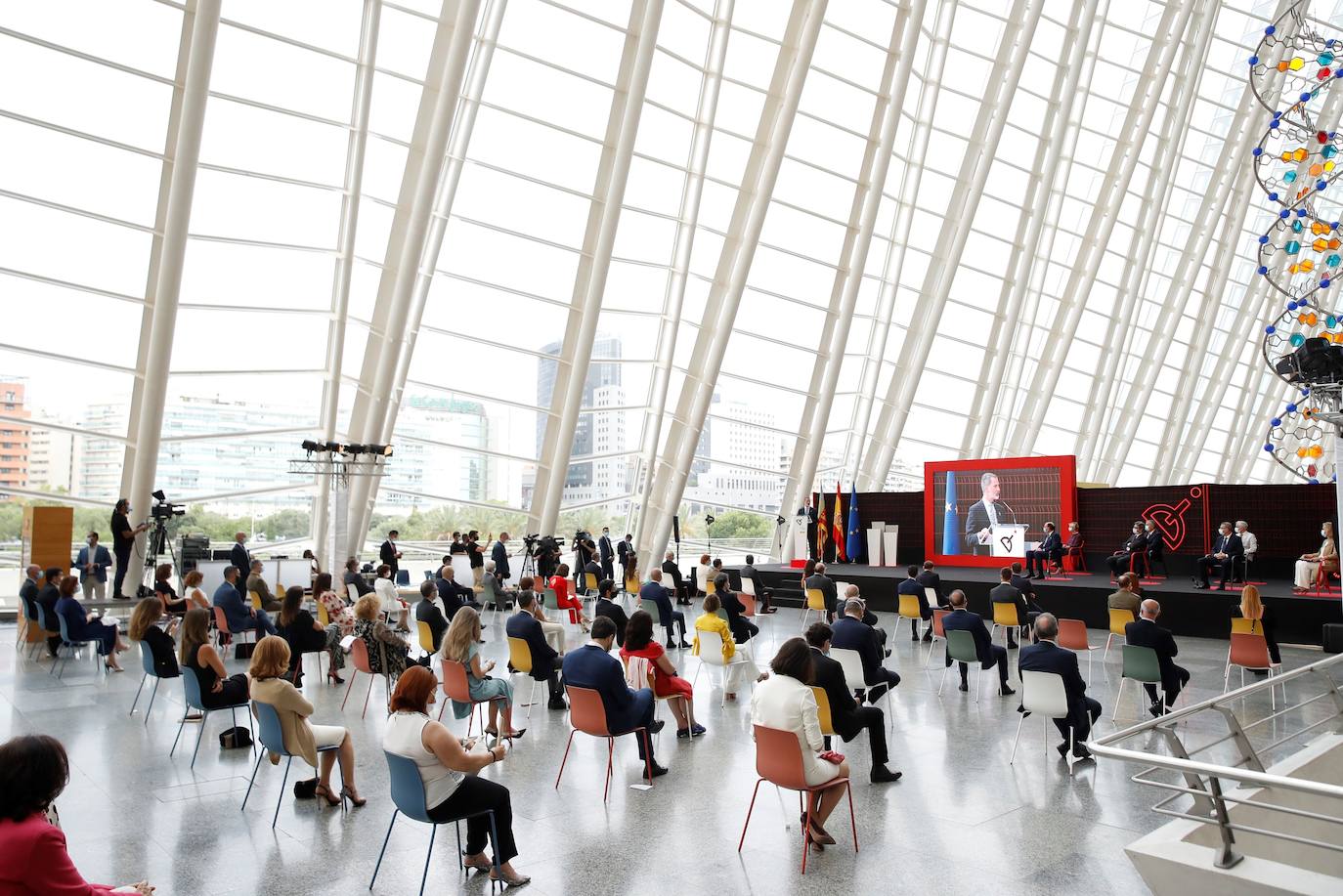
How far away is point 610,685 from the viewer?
20.7 feet

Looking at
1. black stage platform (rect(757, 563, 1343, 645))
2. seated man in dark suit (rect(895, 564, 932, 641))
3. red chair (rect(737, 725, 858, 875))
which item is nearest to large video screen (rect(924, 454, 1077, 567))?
black stage platform (rect(757, 563, 1343, 645))

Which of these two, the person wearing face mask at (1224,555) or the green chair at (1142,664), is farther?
the person wearing face mask at (1224,555)

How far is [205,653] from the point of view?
22.5 ft

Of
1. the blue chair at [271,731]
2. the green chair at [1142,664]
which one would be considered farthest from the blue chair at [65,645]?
the green chair at [1142,664]

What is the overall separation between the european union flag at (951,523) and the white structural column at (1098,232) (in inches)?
208

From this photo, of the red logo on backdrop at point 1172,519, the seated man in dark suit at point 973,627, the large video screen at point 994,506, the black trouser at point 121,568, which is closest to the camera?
the seated man in dark suit at point 973,627

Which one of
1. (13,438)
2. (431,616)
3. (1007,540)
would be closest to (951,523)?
(1007,540)

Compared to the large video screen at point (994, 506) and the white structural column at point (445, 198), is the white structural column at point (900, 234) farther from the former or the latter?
the white structural column at point (445, 198)

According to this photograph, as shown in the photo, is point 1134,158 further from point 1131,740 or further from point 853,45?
point 1131,740

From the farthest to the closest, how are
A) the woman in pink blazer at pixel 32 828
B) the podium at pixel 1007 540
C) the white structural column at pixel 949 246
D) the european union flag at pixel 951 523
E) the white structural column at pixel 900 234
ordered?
the european union flag at pixel 951 523 → the white structural column at pixel 949 246 → the white structural column at pixel 900 234 → the podium at pixel 1007 540 → the woman in pink blazer at pixel 32 828

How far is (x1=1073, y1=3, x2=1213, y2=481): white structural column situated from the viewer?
2242 centimetres

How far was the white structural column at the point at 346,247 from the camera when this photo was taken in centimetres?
1413

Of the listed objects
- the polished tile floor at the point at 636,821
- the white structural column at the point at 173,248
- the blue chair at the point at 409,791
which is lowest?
the polished tile floor at the point at 636,821

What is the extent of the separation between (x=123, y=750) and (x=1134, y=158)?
879 inches
